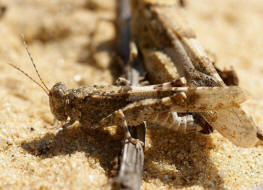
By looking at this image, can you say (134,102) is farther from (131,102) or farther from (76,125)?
(76,125)

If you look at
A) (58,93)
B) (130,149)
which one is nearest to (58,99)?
(58,93)

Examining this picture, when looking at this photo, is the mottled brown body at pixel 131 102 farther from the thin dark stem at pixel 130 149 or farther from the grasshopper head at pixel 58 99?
the thin dark stem at pixel 130 149

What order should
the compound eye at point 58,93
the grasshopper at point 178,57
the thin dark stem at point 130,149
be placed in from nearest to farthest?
the thin dark stem at point 130,149
the grasshopper at point 178,57
the compound eye at point 58,93

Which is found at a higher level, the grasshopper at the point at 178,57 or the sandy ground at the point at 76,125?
the grasshopper at the point at 178,57

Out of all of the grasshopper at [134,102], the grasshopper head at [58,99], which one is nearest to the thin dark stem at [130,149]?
the grasshopper at [134,102]

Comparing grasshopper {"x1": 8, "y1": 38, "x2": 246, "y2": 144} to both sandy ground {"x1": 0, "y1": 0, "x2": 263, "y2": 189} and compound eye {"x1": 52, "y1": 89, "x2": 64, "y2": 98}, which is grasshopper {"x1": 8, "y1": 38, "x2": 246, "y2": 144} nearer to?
compound eye {"x1": 52, "y1": 89, "x2": 64, "y2": 98}

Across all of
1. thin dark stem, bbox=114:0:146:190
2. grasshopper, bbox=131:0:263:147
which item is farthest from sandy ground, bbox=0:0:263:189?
grasshopper, bbox=131:0:263:147

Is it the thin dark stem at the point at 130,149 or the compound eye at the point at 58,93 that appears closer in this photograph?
the thin dark stem at the point at 130,149
